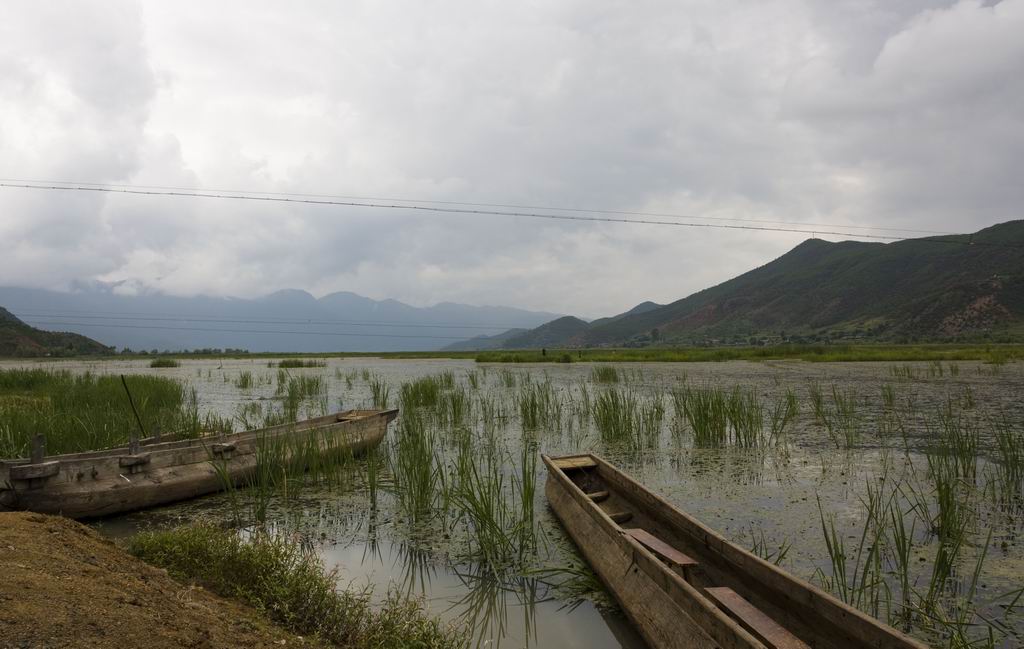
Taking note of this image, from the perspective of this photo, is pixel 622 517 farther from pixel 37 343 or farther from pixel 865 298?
pixel 865 298

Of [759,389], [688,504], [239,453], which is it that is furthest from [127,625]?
[759,389]

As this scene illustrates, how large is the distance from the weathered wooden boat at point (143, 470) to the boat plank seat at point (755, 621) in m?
5.01

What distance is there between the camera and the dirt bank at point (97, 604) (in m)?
2.63

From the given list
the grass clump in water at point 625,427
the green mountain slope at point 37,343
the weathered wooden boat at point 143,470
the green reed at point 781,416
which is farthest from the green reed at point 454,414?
the green mountain slope at point 37,343

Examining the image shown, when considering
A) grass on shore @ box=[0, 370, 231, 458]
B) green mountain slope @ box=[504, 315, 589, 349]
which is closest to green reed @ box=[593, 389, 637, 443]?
grass on shore @ box=[0, 370, 231, 458]

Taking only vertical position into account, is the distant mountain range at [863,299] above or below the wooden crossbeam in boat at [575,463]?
above

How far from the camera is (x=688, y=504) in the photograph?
6.13m

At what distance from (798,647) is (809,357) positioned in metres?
32.8

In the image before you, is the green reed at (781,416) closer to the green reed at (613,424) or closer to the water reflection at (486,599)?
the green reed at (613,424)

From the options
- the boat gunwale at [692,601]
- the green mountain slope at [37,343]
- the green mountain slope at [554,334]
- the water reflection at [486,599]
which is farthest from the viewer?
the green mountain slope at [554,334]

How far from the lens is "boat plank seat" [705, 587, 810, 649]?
2.96 meters

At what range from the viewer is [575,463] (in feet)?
21.8

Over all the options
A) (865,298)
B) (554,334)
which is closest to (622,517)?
(865,298)

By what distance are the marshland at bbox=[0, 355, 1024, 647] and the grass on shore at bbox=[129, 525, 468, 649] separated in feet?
0.91
